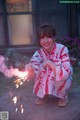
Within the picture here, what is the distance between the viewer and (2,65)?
6.45 m

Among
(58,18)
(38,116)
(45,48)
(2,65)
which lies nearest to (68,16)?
(58,18)

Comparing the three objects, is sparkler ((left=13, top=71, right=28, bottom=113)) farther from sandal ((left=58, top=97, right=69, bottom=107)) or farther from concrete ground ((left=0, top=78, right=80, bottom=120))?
sandal ((left=58, top=97, right=69, bottom=107))

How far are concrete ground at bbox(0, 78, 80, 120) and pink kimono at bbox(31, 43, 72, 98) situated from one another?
0.19 metres

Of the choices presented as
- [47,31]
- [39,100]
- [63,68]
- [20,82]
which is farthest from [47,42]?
[20,82]

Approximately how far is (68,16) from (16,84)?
2713 mm

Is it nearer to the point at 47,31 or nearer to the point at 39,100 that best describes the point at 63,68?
the point at 47,31

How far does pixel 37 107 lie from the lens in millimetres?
4602

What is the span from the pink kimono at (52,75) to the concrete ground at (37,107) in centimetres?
19

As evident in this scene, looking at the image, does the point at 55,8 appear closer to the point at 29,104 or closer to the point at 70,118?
the point at 29,104

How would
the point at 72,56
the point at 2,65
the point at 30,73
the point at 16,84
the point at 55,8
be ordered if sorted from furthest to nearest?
the point at 55,8
the point at 72,56
the point at 2,65
the point at 16,84
the point at 30,73

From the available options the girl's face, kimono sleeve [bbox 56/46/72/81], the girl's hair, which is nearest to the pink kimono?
kimono sleeve [bbox 56/46/72/81]

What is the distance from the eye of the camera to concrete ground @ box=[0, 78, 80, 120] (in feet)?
13.9

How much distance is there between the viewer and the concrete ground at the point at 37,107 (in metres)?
4.24

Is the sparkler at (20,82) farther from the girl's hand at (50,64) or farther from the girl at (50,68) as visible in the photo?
the girl's hand at (50,64)
